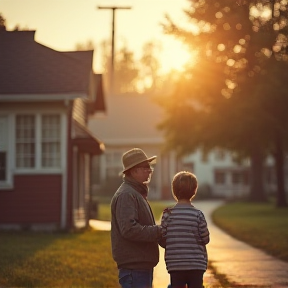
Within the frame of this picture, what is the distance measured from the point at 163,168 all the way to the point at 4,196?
128ft

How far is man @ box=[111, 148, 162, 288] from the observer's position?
22.9 ft

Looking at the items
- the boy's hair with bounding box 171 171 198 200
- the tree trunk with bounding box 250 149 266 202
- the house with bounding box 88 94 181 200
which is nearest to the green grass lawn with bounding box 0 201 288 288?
the boy's hair with bounding box 171 171 198 200

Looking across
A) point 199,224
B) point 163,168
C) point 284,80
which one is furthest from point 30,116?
point 163,168

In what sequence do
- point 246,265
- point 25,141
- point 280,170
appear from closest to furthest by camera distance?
point 246,265
point 25,141
point 280,170

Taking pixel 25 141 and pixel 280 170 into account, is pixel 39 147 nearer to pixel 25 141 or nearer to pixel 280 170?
pixel 25 141

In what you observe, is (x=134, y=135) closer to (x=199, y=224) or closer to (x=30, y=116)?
(x=30, y=116)

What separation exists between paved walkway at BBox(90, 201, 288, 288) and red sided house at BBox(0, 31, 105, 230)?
15.5 ft

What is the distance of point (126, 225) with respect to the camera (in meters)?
6.96

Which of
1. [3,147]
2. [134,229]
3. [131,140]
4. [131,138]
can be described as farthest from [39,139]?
[131,138]

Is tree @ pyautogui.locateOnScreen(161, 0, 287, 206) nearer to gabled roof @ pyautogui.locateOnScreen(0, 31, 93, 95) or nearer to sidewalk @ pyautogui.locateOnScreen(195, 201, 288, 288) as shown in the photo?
gabled roof @ pyautogui.locateOnScreen(0, 31, 93, 95)

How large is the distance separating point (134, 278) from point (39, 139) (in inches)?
612

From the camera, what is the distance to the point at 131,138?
205ft

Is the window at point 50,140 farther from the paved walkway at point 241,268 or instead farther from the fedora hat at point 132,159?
the fedora hat at point 132,159

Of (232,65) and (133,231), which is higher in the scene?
(232,65)
